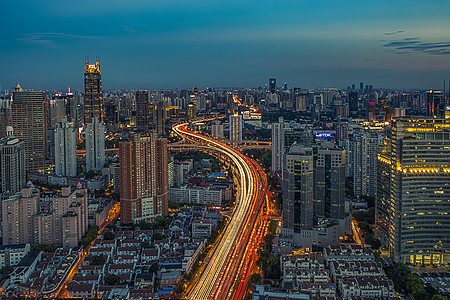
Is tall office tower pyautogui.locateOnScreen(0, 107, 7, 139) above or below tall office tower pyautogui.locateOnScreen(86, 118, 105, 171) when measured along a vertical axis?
above

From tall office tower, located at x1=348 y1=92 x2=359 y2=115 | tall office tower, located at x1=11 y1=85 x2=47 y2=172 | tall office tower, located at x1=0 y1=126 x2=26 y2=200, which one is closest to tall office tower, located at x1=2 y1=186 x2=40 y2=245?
tall office tower, located at x1=0 y1=126 x2=26 y2=200

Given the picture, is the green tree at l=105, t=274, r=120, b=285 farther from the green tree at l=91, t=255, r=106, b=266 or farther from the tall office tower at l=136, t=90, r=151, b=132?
the tall office tower at l=136, t=90, r=151, b=132

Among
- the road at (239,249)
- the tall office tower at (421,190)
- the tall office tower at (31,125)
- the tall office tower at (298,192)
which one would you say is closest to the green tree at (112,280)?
the road at (239,249)

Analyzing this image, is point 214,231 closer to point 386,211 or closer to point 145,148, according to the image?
point 145,148

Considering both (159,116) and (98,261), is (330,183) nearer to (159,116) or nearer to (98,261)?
(98,261)

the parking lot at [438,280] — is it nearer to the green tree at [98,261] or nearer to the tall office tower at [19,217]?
the green tree at [98,261]

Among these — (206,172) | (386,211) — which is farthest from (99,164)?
(386,211)
